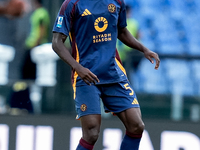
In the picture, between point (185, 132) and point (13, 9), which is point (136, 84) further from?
point (13, 9)

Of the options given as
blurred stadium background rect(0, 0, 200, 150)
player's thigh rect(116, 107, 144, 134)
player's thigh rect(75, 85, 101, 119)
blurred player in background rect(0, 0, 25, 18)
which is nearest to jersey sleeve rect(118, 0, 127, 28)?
player's thigh rect(75, 85, 101, 119)

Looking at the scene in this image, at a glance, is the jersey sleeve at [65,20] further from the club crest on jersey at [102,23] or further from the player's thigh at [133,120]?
the player's thigh at [133,120]

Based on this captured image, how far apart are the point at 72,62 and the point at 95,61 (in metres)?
0.24

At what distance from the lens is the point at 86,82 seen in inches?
138

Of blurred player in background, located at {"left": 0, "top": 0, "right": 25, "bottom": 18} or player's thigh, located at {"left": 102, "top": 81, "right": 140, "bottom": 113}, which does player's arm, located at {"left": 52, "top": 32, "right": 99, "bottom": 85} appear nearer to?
player's thigh, located at {"left": 102, "top": 81, "right": 140, "bottom": 113}

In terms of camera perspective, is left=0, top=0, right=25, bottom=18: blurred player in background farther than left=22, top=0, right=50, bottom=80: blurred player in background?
Yes

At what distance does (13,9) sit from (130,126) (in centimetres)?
336

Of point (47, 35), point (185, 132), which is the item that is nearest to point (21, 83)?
point (47, 35)

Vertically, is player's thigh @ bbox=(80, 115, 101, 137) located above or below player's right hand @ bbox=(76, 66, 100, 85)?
below

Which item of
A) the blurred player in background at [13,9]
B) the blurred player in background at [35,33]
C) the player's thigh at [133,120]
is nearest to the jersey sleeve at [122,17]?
the player's thigh at [133,120]

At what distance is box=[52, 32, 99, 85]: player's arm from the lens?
11.4 ft

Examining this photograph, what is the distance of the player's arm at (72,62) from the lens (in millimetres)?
3467

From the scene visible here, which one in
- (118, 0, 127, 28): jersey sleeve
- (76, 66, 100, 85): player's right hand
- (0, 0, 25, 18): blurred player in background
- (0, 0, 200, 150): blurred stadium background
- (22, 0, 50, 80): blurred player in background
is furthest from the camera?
(0, 0, 25, 18): blurred player in background

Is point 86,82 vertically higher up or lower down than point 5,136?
higher up
